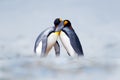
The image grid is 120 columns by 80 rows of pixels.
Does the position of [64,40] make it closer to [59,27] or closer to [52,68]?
[59,27]

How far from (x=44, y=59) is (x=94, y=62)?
3.02ft

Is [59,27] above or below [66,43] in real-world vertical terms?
above

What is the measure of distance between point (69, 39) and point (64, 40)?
200 millimetres

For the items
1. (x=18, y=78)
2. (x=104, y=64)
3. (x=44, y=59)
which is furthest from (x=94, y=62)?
(x=18, y=78)

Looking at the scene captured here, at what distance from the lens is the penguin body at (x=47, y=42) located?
11945 mm

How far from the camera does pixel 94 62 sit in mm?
6215

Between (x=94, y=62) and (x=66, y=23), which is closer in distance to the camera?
(x=94, y=62)

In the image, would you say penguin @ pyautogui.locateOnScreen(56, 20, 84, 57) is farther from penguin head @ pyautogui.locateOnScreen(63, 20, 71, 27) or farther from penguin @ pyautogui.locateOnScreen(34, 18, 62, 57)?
penguin @ pyautogui.locateOnScreen(34, 18, 62, 57)

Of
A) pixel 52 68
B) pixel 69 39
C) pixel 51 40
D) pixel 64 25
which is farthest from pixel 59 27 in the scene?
pixel 52 68

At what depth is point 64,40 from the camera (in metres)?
12.1

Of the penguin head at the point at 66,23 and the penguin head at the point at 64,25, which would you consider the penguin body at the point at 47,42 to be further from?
the penguin head at the point at 66,23

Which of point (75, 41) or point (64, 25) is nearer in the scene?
point (75, 41)

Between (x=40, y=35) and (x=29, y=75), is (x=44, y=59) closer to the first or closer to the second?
(x=29, y=75)

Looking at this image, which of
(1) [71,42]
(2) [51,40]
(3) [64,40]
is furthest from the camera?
(2) [51,40]
